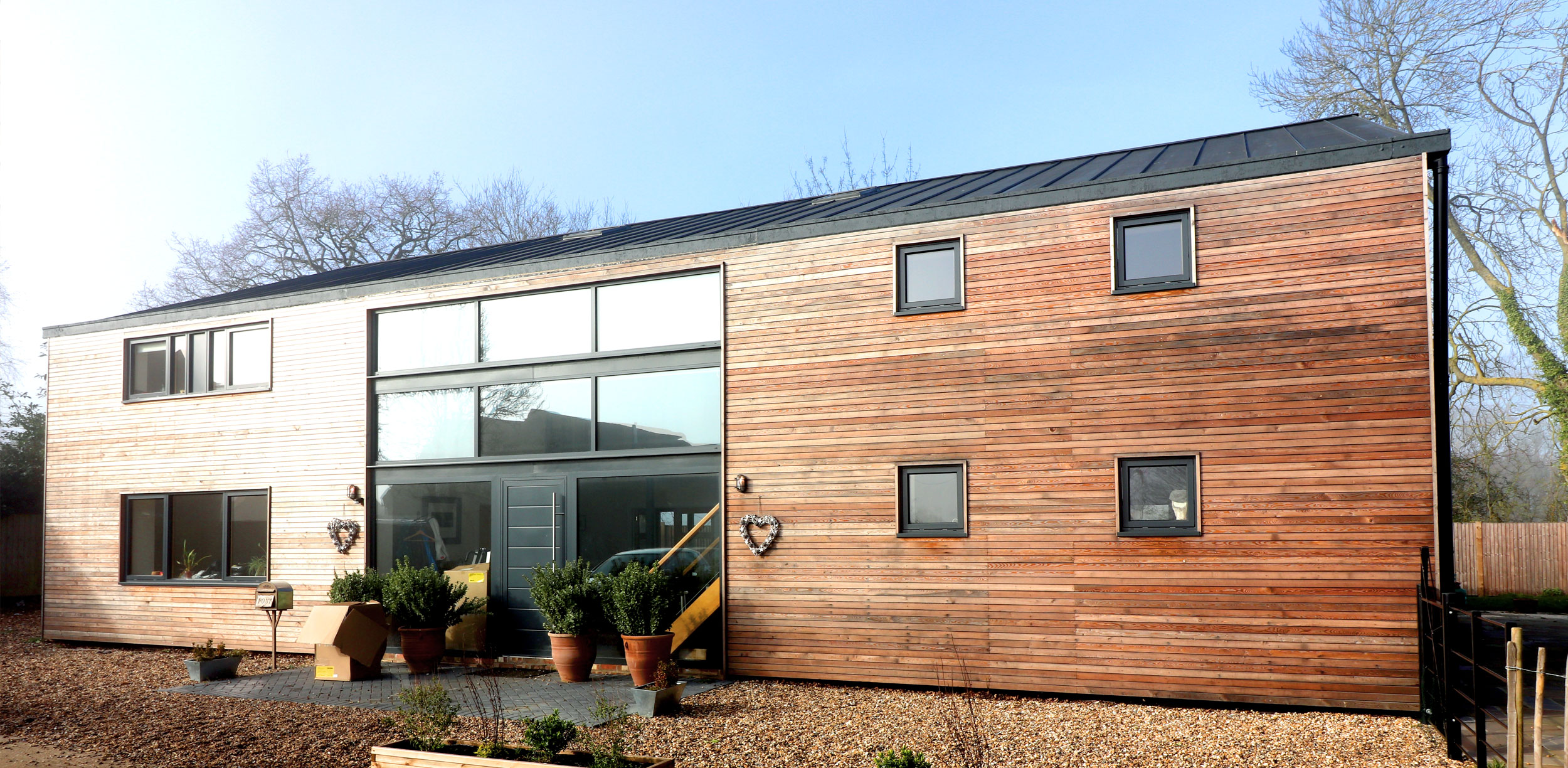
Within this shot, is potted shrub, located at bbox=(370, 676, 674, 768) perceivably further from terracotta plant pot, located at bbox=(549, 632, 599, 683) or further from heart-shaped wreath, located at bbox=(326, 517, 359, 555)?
heart-shaped wreath, located at bbox=(326, 517, 359, 555)

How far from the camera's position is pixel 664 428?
10898 mm

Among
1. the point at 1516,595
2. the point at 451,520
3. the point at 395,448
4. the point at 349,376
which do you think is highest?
the point at 349,376

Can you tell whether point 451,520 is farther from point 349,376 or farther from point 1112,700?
point 1112,700

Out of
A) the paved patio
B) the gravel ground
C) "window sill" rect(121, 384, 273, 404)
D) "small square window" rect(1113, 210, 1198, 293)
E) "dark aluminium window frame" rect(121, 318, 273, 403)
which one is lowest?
the paved patio

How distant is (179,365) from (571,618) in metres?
7.70

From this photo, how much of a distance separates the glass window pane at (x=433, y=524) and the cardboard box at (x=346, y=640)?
1294mm

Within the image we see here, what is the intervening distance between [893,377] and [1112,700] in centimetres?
342

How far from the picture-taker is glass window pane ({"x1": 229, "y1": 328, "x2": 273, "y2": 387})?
13.3 metres

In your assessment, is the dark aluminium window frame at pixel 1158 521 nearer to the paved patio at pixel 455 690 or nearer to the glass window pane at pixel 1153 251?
the glass window pane at pixel 1153 251

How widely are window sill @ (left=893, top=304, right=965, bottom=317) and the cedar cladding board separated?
60 mm

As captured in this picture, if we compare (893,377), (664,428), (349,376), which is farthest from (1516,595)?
(349,376)

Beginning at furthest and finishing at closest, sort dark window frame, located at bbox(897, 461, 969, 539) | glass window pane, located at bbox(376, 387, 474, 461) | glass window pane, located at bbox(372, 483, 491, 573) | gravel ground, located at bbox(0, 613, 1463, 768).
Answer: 1. glass window pane, located at bbox(376, 387, 474, 461)
2. glass window pane, located at bbox(372, 483, 491, 573)
3. dark window frame, located at bbox(897, 461, 969, 539)
4. gravel ground, located at bbox(0, 613, 1463, 768)

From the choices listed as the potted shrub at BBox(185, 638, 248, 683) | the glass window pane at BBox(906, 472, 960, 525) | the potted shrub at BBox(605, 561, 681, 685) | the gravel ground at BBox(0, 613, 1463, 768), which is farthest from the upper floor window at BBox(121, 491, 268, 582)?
the glass window pane at BBox(906, 472, 960, 525)

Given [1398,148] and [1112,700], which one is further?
[1112,700]
